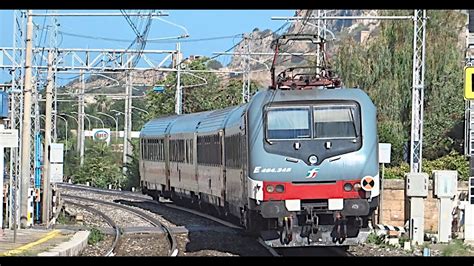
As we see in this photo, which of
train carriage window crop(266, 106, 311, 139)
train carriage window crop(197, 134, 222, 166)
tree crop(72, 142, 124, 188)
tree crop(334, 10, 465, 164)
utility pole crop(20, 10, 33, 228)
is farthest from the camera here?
tree crop(72, 142, 124, 188)

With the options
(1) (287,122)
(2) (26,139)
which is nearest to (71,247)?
(1) (287,122)

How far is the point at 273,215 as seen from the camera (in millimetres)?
17188

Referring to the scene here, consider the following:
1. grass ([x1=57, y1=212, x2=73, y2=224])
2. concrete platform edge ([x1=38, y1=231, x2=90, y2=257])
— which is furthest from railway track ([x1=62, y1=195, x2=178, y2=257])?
grass ([x1=57, y1=212, x2=73, y2=224])

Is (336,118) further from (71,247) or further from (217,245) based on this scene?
(71,247)

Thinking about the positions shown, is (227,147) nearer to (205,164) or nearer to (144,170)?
(205,164)

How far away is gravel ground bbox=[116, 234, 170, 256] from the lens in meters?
19.8

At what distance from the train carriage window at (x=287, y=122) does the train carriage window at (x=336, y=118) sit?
0.63ft

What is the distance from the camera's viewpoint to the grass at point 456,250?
1922 centimetres

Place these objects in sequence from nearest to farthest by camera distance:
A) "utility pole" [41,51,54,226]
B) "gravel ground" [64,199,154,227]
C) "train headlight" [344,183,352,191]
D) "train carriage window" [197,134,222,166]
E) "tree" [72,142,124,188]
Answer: "train headlight" [344,183,352,191] < "train carriage window" [197,134,222,166] < "utility pole" [41,51,54,226] < "gravel ground" [64,199,154,227] < "tree" [72,142,124,188]

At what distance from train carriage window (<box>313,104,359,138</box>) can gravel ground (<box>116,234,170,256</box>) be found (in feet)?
13.1

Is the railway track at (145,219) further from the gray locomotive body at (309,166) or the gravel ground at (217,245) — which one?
the gray locomotive body at (309,166)

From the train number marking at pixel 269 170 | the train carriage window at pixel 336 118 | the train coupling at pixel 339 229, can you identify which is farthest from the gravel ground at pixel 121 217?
the train coupling at pixel 339 229

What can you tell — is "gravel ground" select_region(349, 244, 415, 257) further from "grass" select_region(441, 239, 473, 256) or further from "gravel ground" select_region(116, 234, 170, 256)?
"gravel ground" select_region(116, 234, 170, 256)

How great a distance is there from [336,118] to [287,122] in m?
0.86
